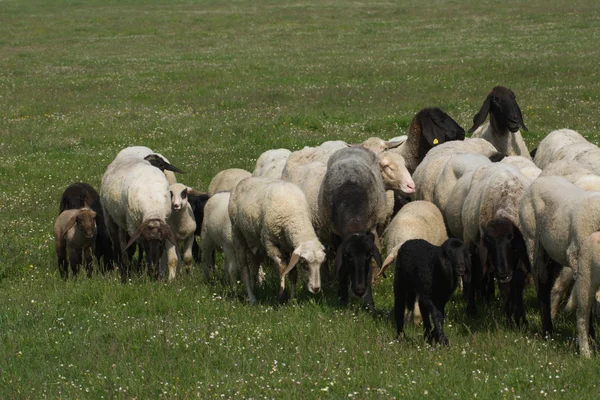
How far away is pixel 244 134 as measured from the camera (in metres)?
22.7

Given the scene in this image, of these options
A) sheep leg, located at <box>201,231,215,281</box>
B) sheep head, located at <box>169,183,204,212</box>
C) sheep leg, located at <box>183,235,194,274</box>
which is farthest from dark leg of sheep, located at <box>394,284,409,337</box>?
sheep leg, located at <box>183,235,194,274</box>

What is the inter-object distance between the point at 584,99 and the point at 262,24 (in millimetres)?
30289

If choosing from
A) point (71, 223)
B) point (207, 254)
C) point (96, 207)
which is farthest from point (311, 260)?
point (96, 207)

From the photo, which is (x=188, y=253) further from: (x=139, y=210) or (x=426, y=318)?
(x=426, y=318)

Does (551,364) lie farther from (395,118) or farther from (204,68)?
(204,68)

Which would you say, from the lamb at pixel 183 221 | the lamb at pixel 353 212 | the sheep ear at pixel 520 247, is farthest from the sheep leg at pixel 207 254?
the sheep ear at pixel 520 247

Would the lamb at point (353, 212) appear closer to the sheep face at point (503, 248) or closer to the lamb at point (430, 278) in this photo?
the lamb at point (430, 278)

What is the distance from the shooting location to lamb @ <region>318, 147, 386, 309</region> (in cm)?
968

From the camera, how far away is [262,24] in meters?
53.1

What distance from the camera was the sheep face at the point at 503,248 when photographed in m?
9.13

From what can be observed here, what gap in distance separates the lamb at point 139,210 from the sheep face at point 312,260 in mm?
2344

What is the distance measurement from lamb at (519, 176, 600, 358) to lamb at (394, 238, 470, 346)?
905 millimetres

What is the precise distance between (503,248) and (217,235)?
4.57m

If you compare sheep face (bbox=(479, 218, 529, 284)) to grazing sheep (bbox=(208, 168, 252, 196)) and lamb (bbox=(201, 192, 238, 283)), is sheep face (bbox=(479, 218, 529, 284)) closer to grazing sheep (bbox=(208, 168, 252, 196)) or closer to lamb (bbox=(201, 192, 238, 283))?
lamb (bbox=(201, 192, 238, 283))
